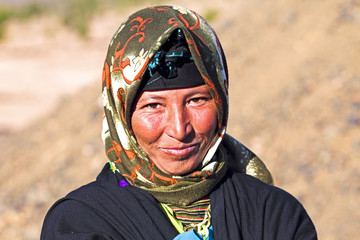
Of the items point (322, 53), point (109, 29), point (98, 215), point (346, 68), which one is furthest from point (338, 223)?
point (109, 29)

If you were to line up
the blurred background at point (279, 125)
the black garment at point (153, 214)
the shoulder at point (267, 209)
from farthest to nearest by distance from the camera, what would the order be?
the blurred background at point (279, 125) < the shoulder at point (267, 209) < the black garment at point (153, 214)

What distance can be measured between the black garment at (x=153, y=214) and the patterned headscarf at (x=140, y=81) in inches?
2.1

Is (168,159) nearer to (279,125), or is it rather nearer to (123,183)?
(123,183)

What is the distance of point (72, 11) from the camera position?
77.9 ft

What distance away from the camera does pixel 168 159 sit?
1.81 meters

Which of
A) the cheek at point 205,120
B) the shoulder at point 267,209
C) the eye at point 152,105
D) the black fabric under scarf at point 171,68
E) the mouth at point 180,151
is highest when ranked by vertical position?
the black fabric under scarf at point 171,68

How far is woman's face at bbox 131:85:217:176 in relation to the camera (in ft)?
5.73

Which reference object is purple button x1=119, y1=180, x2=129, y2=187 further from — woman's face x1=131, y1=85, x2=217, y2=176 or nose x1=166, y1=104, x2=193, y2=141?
nose x1=166, y1=104, x2=193, y2=141

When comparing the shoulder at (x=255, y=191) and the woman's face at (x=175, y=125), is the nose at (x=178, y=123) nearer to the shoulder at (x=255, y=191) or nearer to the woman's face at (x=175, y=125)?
the woman's face at (x=175, y=125)

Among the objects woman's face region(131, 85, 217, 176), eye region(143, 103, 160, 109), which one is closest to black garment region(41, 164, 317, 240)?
woman's face region(131, 85, 217, 176)

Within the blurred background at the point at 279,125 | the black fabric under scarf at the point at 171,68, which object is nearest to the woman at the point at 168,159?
the black fabric under scarf at the point at 171,68

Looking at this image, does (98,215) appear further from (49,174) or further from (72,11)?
(72,11)

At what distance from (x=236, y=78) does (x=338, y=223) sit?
344 cm

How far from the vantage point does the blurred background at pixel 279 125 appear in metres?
6.10
